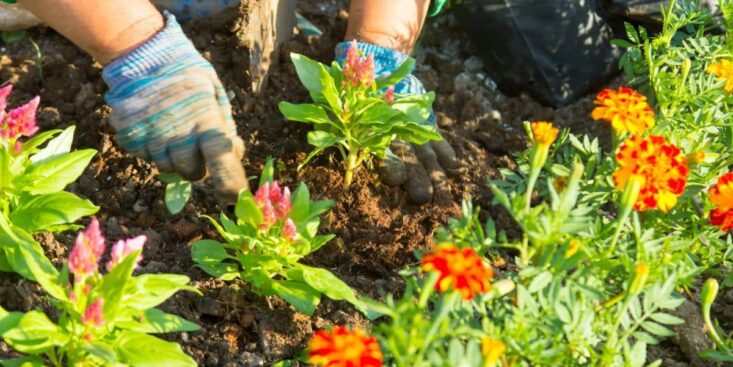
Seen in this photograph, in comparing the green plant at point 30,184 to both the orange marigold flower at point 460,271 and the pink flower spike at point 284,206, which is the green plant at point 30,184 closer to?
the pink flower spike at point 284,206

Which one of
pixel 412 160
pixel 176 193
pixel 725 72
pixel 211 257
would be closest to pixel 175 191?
pixel 176 193

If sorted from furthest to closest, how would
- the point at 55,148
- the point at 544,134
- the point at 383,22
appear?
1. the point at 383,22
2. the point at 55,148
3. the point at 544,134

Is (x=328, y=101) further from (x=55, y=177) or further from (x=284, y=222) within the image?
(x=55, y=177)

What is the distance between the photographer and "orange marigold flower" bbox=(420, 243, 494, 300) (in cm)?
157

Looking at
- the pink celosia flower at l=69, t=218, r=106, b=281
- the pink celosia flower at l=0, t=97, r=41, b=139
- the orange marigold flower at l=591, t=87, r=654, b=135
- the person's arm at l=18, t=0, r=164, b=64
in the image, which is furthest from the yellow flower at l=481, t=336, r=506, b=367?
the person's arm at l=18, t=0, r=164, b=64

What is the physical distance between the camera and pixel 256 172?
2842 millimetres

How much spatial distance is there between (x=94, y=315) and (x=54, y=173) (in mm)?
654

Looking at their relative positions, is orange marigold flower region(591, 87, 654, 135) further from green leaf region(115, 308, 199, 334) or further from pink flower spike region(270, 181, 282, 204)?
green leaf region(115, 308, 199, 334)

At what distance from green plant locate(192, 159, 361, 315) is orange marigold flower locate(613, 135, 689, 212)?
2.34ft

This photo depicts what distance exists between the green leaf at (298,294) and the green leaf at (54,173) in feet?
1.80

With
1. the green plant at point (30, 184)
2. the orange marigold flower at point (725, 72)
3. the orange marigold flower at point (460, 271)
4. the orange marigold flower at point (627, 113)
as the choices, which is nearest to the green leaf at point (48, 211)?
the green plant at point (30, 184)

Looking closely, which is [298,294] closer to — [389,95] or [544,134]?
[389,95]

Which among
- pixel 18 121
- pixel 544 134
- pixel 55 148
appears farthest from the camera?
pixel 55 148

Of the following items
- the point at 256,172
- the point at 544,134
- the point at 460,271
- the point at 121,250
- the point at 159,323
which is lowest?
the point at 256,172
